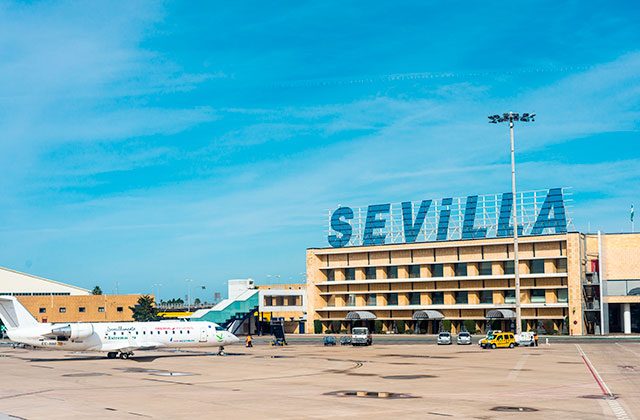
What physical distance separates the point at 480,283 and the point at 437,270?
8.81 metres

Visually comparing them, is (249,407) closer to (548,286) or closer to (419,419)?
(419,419)

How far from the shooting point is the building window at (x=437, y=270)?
134 meters

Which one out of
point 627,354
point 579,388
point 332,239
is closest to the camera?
point 579,388

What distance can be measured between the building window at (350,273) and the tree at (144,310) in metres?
47.9

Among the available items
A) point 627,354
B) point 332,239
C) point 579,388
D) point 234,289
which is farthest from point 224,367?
point 234,289

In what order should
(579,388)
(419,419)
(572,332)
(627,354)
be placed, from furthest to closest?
(572,332) < (627,354) < (579,388) < (419,419)

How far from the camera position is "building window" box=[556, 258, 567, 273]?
12038 cm

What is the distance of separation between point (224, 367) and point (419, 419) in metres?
33.7

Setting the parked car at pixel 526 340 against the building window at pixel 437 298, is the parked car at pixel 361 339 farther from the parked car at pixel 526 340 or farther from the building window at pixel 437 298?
the building window at pixel 437 298

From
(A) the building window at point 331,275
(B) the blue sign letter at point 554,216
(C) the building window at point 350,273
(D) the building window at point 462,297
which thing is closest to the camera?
(B) the blue sign letter at point 554,216

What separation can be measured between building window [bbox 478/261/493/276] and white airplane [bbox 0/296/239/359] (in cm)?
6016

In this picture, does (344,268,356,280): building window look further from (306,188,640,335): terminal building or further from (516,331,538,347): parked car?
(516,331,538,347): parked car

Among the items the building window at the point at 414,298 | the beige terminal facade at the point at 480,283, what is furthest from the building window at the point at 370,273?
the building window at the point at 414,298

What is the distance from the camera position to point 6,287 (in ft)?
586
